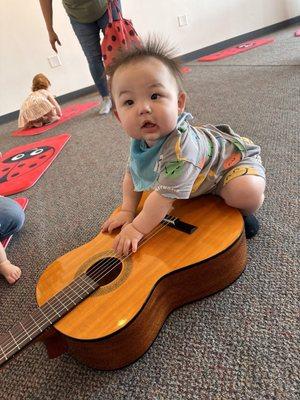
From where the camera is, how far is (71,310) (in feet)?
1.96

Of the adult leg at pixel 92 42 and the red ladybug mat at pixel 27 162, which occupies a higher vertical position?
the adult leg at pixel 92 42

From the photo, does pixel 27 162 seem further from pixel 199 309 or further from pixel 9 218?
pixel 199 309

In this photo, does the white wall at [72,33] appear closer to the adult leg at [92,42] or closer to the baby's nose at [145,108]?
the adult leg at [92,42]

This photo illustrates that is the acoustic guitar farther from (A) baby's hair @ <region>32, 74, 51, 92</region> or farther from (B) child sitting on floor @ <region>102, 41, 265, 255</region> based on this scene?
(A) baby's hair @ <region>32, 74, 51, 92</region>

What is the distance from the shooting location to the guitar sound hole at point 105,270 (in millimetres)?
663

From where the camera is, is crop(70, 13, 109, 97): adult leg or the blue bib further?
crop(70, 13, 109, 97): adult leg

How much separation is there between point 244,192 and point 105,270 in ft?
1.19

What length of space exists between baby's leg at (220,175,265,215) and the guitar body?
24 millimetres

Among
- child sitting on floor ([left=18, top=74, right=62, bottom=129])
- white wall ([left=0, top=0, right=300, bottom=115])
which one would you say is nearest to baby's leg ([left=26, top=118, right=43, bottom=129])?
child sitting on floor ([left=18, top=74, right=62, bottom=129])

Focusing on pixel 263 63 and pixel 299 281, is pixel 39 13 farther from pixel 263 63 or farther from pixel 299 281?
pixel 299 281

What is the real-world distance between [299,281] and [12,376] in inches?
24.4

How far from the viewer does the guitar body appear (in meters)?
0.57

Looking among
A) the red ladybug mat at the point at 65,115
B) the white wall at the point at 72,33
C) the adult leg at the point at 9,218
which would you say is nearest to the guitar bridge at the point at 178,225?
the adult leg at the point at 9,218

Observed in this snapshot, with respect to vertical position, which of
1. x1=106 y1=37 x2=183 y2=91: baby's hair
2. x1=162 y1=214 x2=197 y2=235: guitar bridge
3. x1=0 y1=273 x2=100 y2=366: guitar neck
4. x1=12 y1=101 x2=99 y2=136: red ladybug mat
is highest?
x1=106 y1=37 x2=183 y2=91: baby's hair
